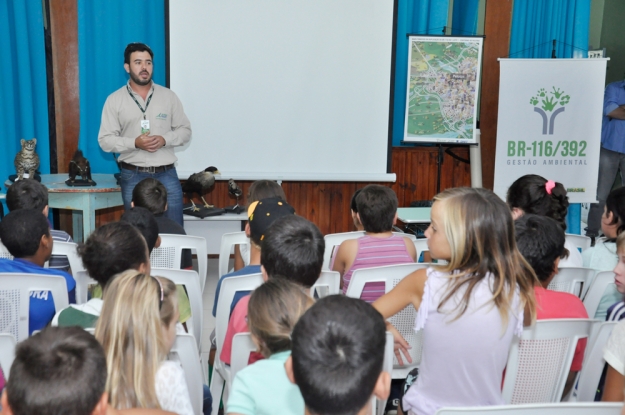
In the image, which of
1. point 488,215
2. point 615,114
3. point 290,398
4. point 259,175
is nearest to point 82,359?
point 290,398

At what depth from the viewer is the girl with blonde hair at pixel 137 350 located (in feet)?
4.13

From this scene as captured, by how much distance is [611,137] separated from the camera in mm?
5375

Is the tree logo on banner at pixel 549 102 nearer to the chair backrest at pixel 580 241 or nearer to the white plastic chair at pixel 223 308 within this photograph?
the chair backrest at pixel 580 241

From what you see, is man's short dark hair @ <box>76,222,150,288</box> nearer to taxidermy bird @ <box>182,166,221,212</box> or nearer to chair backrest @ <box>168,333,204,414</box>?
chair backrest @ <box>168,333,204,414</box>

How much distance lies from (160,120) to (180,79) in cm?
93

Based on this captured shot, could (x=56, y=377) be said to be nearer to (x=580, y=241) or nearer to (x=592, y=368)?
(x=592, y=368)

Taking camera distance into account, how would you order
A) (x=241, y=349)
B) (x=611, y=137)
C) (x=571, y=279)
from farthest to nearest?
(x=611, y=137)
(x=571, y=279)
(x=241, y=349)

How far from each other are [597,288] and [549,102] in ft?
11.1

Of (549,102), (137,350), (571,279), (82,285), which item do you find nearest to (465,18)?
(549,102)

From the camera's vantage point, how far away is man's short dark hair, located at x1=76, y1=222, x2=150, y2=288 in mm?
1822

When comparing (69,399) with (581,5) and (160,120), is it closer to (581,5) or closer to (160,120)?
(160,120)

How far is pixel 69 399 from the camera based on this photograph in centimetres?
93

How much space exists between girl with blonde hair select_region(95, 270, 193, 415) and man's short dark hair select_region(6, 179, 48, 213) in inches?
69.8

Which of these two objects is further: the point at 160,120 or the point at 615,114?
the point at 615,114
